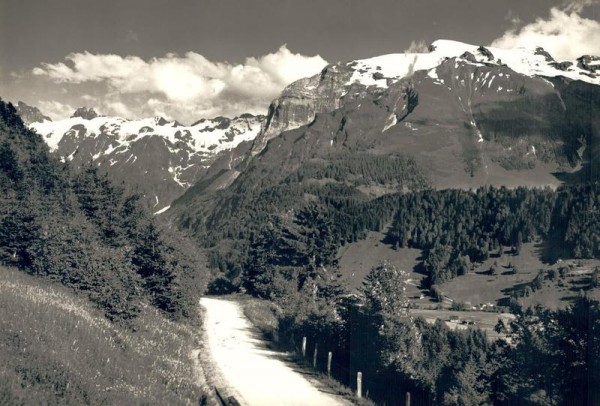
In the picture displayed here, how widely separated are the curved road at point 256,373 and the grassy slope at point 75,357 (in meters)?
2.03

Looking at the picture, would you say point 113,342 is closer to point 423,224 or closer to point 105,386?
point 105,386

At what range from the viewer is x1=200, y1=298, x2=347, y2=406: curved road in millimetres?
23656

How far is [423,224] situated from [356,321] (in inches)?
6214

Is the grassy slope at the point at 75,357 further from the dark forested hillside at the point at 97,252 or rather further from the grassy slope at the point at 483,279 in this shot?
the grassy slope at the point at 483,279

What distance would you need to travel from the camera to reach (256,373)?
94.4 feet

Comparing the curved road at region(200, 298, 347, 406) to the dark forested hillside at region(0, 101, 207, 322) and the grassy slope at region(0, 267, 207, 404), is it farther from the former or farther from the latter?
the dark forested hillside at region(0, 101, 207, 322)

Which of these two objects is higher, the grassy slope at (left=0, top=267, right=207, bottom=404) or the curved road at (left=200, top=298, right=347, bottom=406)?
the grassy slope at (left=0, top=267, right=207, bottom=404)

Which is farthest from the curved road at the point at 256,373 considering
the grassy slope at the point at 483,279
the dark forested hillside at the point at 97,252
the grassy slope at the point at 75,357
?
the grassy slope at the point at 483,279

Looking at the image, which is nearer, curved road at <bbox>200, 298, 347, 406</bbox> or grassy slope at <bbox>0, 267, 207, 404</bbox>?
grassy slope at <bbox>0, 267, 207, 404</bbox>

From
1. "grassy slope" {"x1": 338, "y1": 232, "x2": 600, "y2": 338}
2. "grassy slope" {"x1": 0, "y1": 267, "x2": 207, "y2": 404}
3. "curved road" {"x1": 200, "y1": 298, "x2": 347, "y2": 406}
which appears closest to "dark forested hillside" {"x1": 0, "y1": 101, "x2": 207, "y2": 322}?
"grassy slope" {"x1": 0, "y1": 267, "x2": 207, "y2": 404}

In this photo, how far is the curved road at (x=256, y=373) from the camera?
23656 mm

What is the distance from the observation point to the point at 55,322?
21.2 m

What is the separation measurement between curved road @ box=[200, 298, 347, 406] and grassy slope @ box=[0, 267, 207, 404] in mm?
2025

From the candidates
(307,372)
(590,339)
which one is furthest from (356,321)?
(590,339)
